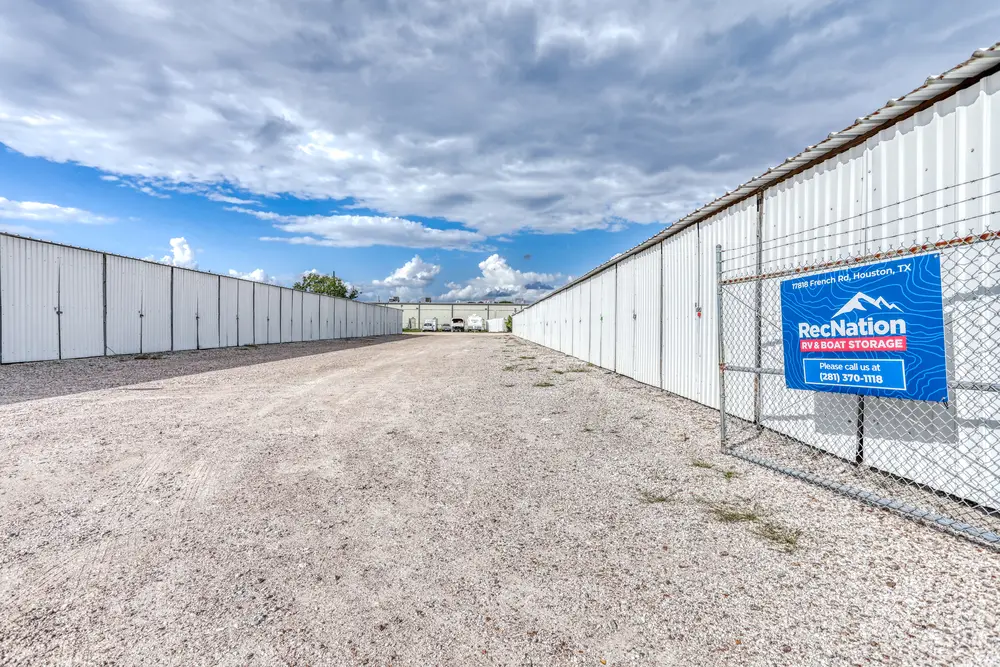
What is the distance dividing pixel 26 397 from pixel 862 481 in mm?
12985

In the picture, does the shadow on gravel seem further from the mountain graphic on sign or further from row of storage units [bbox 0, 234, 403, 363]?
the mountain graphic on sign

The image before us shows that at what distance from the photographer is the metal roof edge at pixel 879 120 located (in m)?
3.45

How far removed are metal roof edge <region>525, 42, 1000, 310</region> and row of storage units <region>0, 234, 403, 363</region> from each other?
19.5 meters

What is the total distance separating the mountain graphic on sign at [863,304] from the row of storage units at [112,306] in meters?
20.4

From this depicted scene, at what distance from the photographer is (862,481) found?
4223 millimetres

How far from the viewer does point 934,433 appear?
3.90 metres

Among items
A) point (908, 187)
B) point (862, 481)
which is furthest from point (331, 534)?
point (908, 187)

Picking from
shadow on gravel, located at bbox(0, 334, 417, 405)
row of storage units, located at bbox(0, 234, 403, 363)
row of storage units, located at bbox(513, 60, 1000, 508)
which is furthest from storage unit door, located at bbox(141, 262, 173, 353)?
row of storage units, located at bbox(513, 60, 1000, 508)

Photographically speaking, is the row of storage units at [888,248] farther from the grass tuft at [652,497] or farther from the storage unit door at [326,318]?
the storage unit door at [326,318]

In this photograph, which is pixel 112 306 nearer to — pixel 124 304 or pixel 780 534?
pixel 124 304

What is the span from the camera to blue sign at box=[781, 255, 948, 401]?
356 cm

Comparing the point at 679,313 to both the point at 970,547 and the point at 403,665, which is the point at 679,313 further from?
the point at 403,665

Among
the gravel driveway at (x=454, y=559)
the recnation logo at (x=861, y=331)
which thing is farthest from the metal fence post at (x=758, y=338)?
the recnation logo at (x=861, y=331)

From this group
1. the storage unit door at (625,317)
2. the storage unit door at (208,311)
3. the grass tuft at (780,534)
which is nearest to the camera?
the grass tuft at (780,534)
